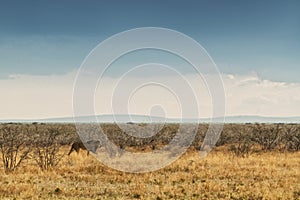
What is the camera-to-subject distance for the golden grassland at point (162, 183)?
13.4 meters

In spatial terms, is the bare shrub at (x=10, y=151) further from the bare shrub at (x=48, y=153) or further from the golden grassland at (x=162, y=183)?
the bare shrub at (x=48, y=153)

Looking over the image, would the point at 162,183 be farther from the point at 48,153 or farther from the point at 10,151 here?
the point at 10,151

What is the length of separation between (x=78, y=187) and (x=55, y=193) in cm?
132

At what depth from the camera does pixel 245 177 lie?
17359 mm

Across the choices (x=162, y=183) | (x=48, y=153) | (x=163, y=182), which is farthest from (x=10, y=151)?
(x=162, y=183)

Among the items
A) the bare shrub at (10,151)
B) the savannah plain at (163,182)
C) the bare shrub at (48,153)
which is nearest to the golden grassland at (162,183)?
the savannah plain at (163,182)

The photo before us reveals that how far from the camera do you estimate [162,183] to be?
617 inches

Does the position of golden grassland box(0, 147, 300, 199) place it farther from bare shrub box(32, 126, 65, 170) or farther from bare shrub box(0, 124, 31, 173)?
bare shrub box(32, 126, 65, 170)

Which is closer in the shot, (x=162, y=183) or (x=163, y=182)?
(x=162, y=183)

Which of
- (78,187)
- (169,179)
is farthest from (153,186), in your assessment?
(78,187)

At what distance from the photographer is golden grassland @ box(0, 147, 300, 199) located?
13.4m

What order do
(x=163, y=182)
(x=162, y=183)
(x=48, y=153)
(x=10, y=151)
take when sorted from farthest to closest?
(x=48, y=153)
(x=10, y=151)
(x=163, y=182)
(x=162, y=183)

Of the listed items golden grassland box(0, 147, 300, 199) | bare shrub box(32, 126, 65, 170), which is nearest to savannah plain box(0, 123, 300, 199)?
golden grassland box(0, 147, 300, 199)

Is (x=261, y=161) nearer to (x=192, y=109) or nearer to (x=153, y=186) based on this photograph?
(x=192, y=109)
